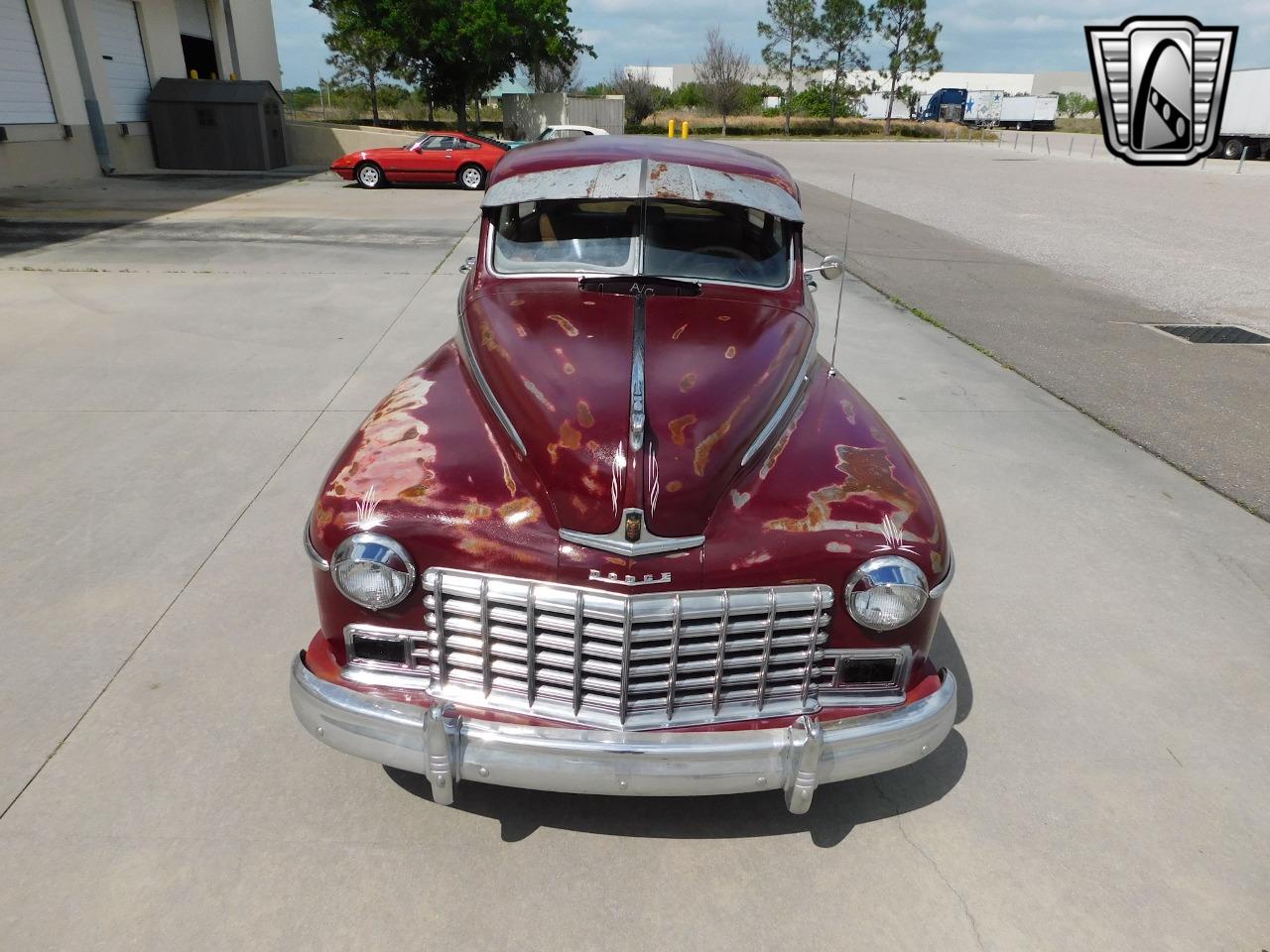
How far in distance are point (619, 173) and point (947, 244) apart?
10.9 m

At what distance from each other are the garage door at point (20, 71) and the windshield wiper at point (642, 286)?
58.5ft

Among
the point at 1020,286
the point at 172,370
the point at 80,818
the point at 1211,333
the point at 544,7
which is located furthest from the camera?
the point at 544,7

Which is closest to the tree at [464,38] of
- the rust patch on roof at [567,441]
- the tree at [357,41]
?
the tree at [357,41]

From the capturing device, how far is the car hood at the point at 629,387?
90.7 inches

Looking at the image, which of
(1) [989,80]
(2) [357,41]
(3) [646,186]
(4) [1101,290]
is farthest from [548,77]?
(1) [989,80]

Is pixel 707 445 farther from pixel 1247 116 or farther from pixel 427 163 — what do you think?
pixel 1247 116

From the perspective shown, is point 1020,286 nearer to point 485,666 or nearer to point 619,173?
→ point 619,173

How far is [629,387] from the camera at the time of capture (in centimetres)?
255

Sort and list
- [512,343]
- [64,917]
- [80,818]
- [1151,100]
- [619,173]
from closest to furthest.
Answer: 1. [64,917]
2. [80,818]
3. [512,343]
4. [619,173]
5. [1151,100]

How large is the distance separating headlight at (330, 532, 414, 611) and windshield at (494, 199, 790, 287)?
1607 millimetres

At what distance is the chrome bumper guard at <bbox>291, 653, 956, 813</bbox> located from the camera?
224 cm

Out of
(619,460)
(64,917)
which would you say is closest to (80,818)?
(64,917)

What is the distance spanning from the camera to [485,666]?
237cm

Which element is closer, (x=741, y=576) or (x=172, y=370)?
(x=741, y=576)
